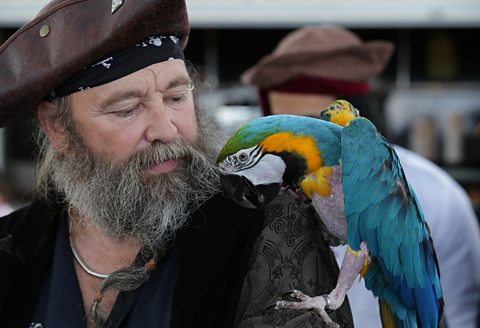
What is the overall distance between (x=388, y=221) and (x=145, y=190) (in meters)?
0.66

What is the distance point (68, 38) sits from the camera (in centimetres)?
186

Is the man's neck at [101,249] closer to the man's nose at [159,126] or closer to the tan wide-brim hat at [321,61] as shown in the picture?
the man's nose at [159,126]

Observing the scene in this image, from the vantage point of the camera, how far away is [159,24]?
187 cm

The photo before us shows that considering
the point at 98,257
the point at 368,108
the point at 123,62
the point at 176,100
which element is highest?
the point at 123,62

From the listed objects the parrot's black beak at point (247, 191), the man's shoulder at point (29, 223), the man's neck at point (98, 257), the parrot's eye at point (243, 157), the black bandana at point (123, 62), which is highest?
the black bandana at point (123, 62)

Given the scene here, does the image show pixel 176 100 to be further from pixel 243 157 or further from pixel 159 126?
pixel 243 157

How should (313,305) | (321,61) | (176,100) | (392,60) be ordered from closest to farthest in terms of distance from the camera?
(313,305) → (176,100) → (321,61) → (392,60)

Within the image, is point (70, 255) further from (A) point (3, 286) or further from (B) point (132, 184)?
(B) point (132, 184)

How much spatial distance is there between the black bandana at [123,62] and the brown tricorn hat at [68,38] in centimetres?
3

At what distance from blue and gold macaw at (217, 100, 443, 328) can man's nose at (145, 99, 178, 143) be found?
0.51 ft

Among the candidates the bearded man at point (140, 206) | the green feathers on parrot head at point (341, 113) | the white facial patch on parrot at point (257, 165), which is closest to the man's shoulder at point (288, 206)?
the bearded man at point (140, 206)

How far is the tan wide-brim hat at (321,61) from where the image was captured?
3.25 meters

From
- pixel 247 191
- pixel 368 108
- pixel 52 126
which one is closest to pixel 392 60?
pixel 368 108

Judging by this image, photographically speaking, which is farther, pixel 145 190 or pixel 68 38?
pixel 145 190
